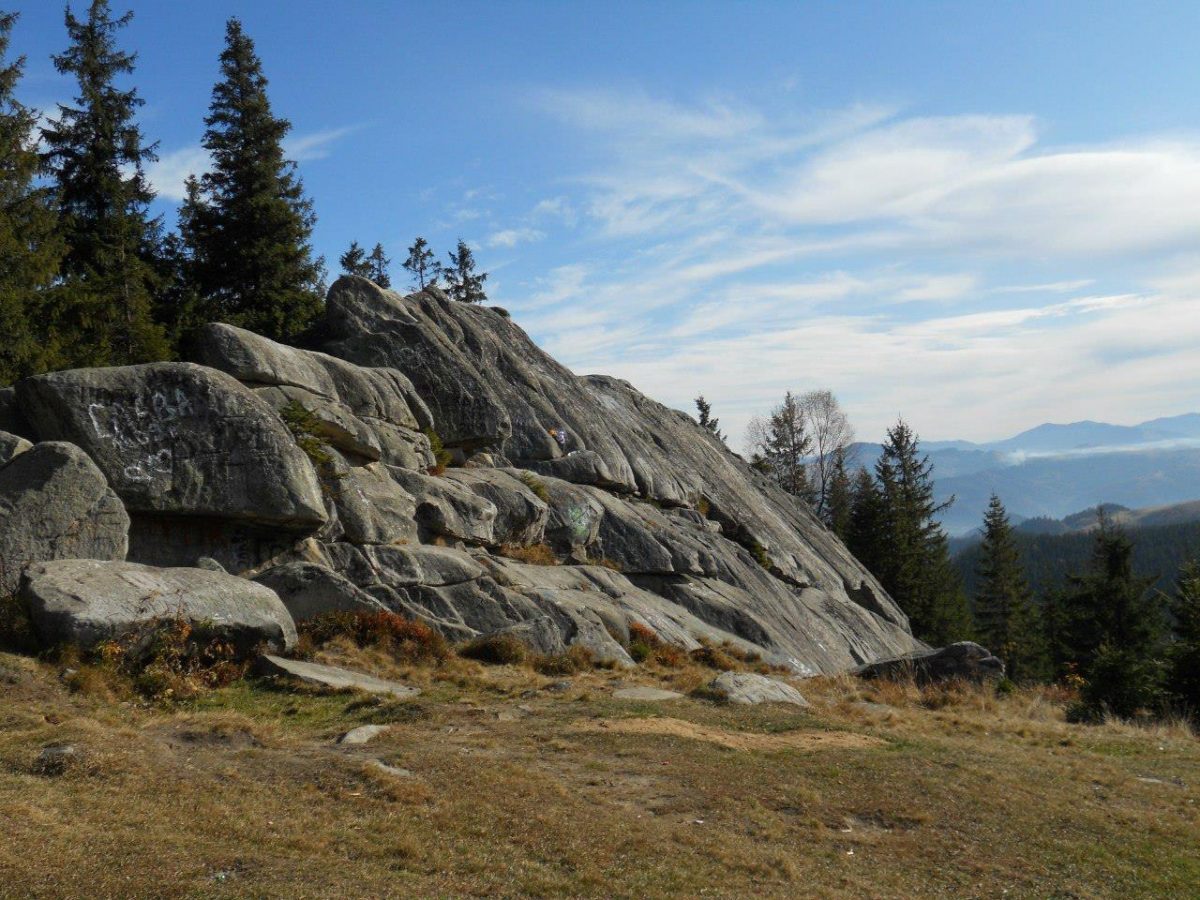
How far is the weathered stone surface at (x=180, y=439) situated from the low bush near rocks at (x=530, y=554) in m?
6.77

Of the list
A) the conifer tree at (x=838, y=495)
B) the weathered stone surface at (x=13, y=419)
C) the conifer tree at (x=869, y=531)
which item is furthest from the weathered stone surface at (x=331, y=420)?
the conifer tree at (x=838, y=495)

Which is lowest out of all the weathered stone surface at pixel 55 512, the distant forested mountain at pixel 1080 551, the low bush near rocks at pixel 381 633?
the distant forested mountain at pixel 1080 551

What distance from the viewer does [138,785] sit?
9758 millimetres

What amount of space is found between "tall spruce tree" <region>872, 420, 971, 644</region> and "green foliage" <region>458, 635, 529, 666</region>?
4330cm

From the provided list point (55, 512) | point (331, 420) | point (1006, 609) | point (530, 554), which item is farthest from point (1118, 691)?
point (1006, 609)

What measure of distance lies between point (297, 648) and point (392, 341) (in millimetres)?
13802

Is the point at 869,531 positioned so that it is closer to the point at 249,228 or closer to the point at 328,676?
the point at 249,228

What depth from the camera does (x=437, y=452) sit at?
88.4 ft

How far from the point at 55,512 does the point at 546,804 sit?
9876 mm

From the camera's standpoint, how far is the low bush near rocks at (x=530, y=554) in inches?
991

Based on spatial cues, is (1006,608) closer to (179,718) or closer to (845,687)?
(845,687)

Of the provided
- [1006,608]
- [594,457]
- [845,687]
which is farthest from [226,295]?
[1006,608]

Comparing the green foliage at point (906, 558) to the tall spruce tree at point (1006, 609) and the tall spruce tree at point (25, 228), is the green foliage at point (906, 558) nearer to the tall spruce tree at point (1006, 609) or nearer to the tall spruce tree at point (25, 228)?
the tall spruce tree at point (1006, 609)

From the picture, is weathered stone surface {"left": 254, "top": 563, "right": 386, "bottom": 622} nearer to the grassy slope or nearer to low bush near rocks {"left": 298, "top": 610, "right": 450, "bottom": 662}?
low bush near rocks {"left": 298, "top": 610, "right": 450, "bottom": 662}
